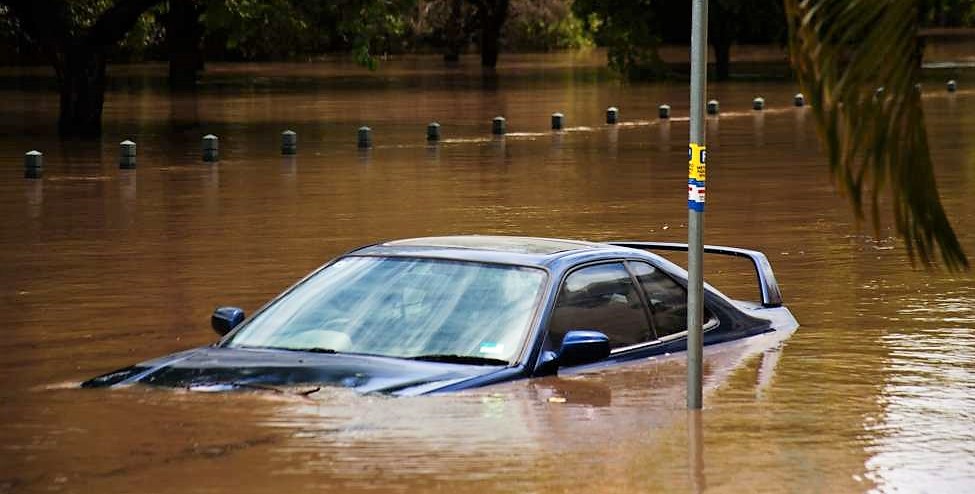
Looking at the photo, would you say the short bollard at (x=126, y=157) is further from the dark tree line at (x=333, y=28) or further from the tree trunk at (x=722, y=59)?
the tree trunk at (x=722, y=59)

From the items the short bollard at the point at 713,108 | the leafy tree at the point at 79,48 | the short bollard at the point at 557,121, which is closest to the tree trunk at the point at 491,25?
the short bollard at the point at 713,108

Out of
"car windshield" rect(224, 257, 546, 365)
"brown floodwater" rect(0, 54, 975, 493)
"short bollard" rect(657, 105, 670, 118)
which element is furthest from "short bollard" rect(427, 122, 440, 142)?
"car windshield" rect(224, 257, 546, 365)

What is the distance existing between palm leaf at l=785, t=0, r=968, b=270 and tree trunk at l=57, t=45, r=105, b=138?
34678 millimetres

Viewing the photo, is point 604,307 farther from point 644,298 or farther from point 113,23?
point 113,23

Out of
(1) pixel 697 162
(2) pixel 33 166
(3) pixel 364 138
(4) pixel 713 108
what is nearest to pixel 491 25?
(4) pixel 713 108

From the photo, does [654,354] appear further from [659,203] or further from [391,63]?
[391,63]

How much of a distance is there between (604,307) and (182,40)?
216ft

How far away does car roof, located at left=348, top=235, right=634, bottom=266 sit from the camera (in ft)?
34.1

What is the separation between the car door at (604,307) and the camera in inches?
407

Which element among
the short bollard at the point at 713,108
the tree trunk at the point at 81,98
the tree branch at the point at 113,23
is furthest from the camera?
the short bollard at the point at 713,108

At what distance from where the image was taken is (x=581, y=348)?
9750 mm

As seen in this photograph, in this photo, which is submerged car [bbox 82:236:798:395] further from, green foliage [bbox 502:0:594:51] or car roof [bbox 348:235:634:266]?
green foliage [bbox 502:0:594:51]

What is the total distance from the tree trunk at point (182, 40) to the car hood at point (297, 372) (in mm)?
63232

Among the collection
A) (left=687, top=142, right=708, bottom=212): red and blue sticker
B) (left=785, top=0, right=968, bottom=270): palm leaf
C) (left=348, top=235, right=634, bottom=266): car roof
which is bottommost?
(left=348, top=235, right=634, bottom=266): car roof
